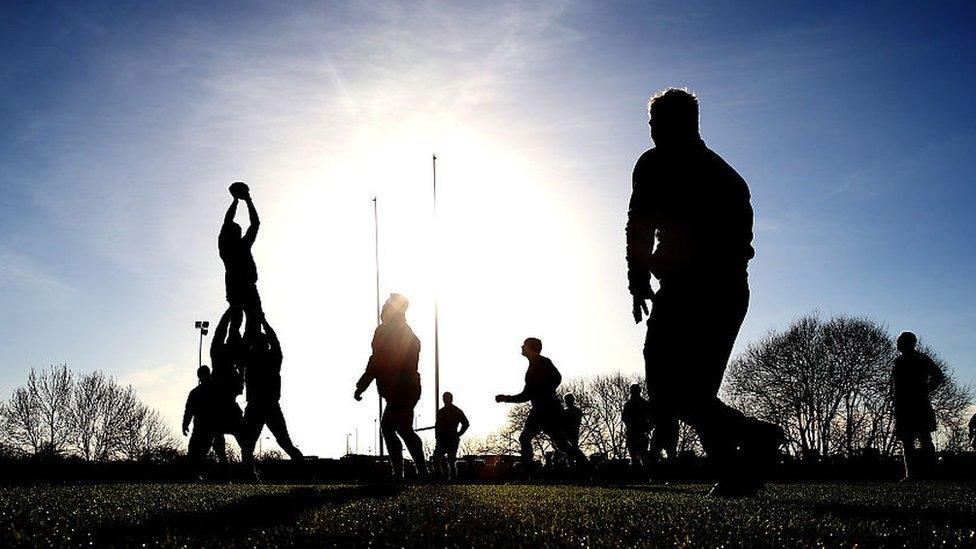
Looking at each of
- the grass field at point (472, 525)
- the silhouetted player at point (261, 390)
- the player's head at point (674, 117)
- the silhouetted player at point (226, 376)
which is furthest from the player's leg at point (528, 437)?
the grass field at point (472, 525)

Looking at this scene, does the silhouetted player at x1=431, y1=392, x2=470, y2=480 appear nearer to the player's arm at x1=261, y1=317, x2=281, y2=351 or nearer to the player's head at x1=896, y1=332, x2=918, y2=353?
the player's arm at x1=261, y1=317, x2=281, y2=351

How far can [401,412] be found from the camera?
9680 millimetres

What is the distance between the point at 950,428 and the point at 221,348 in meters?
48.8

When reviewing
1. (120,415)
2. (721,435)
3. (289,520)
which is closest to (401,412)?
(721,435)

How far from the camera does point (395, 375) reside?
967 centimetres

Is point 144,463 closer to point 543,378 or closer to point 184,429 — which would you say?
point 184,429

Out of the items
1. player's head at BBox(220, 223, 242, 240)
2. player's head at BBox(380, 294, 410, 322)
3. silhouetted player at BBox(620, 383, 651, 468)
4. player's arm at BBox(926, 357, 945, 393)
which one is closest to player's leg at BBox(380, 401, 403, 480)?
player's head at BBox(380, 294, 410, 322)

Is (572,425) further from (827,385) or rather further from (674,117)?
(827,385)

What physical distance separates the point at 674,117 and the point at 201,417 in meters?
9.44

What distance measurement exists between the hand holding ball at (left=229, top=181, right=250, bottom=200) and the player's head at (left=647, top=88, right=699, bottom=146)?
770cm

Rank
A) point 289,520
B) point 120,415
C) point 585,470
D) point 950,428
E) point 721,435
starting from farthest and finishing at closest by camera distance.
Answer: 1. point 120,415
2. point 950,428
3. point 585,470
4. point 721,435
5. point 289,520

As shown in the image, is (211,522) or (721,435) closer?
(211,522)

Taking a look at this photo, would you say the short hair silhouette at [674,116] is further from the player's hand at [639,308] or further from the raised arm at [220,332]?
the raised arm at [220,332]

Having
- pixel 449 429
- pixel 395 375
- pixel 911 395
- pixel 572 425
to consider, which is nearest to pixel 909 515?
pixel 395 375
